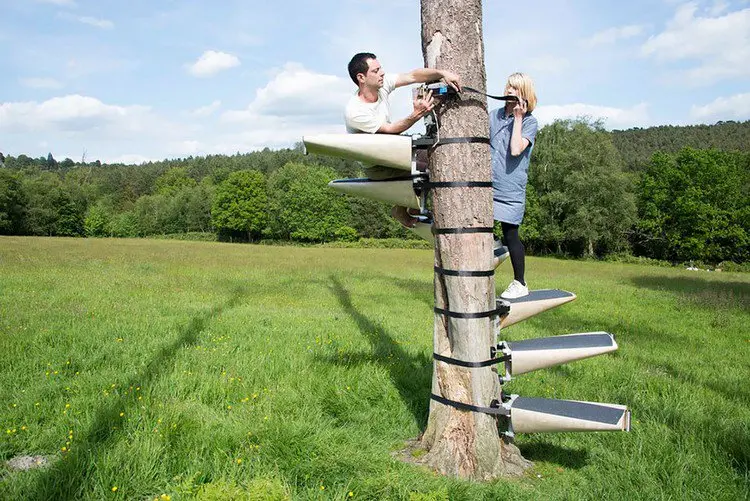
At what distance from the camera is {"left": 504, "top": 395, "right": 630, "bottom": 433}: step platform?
4.06 metres

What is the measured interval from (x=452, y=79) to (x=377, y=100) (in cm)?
77

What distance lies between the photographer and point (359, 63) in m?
4.71

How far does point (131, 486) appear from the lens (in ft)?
13.3

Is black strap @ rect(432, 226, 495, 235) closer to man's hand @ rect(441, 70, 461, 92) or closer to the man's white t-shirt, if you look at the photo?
the man's white t-shirt

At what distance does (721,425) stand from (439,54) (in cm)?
482

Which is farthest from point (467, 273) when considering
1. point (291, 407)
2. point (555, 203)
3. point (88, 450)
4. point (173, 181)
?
point (173, 181)

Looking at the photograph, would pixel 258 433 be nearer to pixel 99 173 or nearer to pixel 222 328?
pixel 222 328

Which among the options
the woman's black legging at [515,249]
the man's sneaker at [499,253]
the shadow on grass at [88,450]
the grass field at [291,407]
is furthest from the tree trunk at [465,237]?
the shadow on grass at [88,450]

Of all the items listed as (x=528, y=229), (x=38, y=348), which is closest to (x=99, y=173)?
(x=528, y=229)

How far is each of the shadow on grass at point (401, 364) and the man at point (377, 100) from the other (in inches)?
112

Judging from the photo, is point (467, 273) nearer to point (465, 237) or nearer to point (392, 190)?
point (465, 237)

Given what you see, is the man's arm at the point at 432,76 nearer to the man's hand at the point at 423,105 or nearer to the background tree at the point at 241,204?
the man's hand at the point at 423,105

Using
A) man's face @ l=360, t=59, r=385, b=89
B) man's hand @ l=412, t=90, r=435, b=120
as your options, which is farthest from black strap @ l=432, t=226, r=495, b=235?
man's face @ l=360, t=59, r=385, b=89

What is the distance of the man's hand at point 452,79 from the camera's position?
14.3 ft
